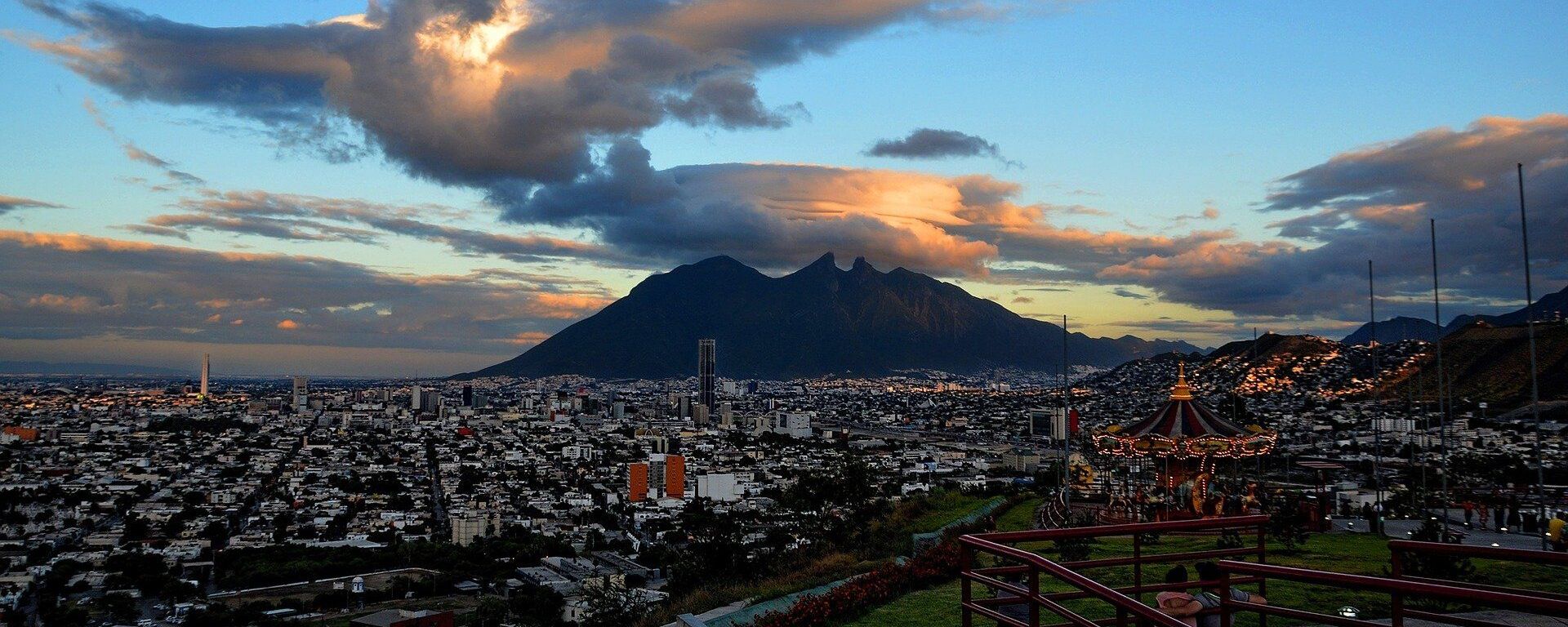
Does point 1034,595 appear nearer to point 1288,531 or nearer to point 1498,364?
point 1288,531

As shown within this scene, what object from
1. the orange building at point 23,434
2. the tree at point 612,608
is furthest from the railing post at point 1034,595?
the orange building at point 23,434

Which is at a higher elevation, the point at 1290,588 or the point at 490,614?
the point at 1290,588

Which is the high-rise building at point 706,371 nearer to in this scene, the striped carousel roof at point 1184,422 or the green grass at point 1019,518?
the green grass at point 1019,518

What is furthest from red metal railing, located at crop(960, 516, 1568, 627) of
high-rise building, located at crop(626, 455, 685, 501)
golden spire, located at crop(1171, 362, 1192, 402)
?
high-rise building, located at crop(626, 455, 685, 501)

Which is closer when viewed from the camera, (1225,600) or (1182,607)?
(1225,600)

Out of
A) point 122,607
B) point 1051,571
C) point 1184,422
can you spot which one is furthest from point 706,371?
point 1051,571

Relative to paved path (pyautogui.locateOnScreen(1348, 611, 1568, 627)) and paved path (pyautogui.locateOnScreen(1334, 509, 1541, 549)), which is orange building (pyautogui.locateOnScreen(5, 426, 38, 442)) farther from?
paved path (pyautogui.locateOnScreen(1348, 611, 1568, 627))

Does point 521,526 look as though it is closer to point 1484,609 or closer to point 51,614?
point 51,614
